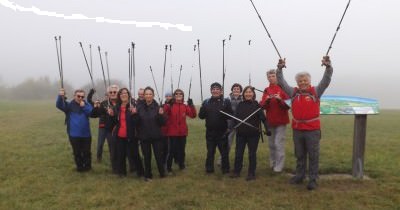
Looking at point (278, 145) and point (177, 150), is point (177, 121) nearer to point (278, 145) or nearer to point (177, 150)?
point (177, 150)

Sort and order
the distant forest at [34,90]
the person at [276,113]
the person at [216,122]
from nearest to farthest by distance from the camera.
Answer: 1. the person at [276,113]
2. the person at [216,122]
3. the distant forest at [34,90]

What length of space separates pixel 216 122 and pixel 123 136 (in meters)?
2.22

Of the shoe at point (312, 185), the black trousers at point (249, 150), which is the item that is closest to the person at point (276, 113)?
the black trousers at point (249, 150)

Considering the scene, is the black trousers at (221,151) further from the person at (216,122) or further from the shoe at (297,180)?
the shoe at (297,180)

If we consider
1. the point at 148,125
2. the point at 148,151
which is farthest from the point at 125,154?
the point at 148,125

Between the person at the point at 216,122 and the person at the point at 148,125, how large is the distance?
1.16 m

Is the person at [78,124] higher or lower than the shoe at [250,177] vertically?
higher

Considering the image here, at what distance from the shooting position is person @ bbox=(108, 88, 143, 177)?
360 inches

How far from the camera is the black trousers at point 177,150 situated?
9.68 metres

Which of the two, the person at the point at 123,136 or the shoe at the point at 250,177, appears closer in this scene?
the shoe at the point at 250,177

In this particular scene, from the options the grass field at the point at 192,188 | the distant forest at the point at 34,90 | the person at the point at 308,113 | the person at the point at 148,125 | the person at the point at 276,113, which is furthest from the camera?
the distant forest at the point at 34,90

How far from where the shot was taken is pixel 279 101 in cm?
900

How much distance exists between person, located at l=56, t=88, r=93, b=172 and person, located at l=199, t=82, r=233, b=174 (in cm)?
290

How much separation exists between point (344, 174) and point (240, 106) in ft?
9.59
